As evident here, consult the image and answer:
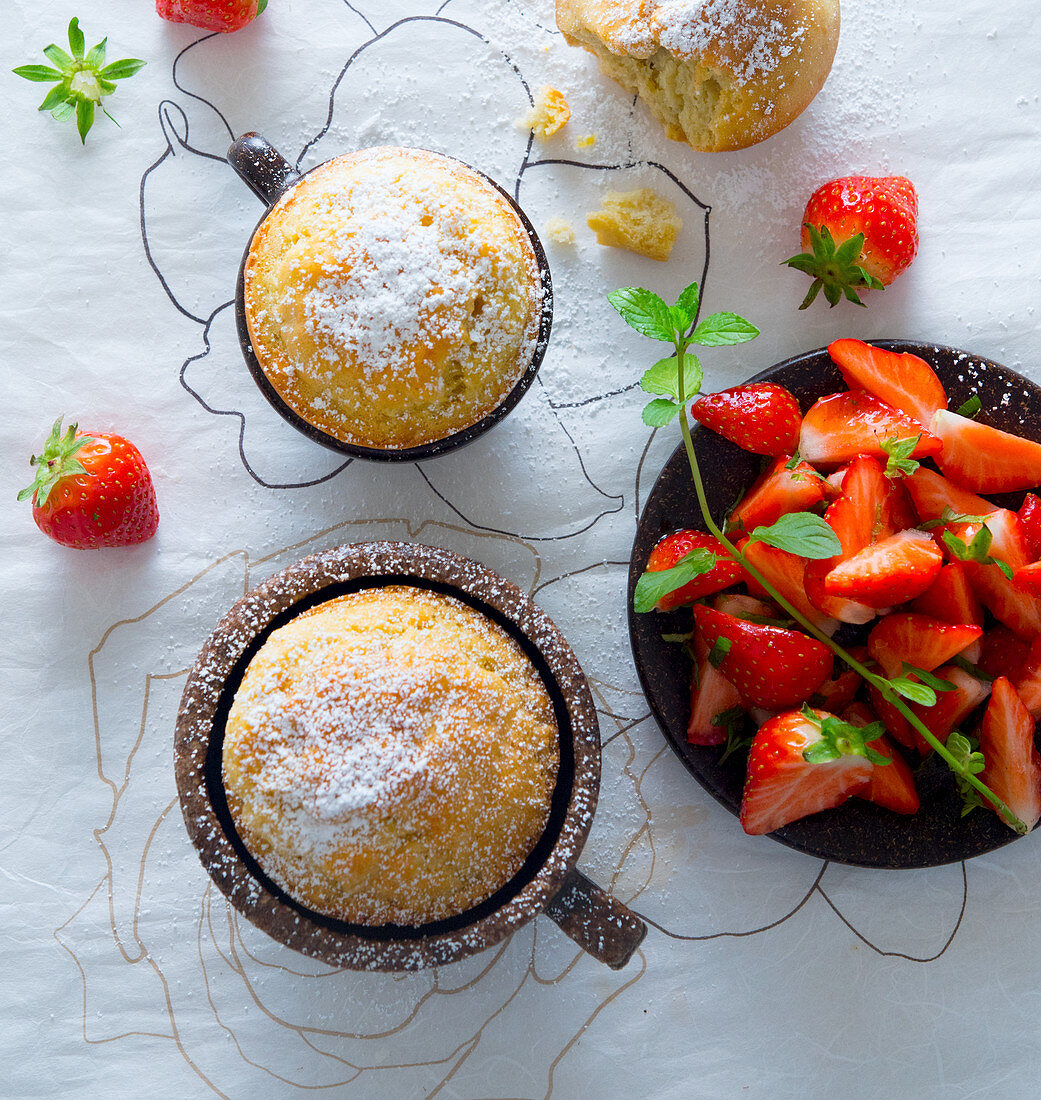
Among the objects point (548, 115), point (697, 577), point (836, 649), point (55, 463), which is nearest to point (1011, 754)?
point (836, 649)

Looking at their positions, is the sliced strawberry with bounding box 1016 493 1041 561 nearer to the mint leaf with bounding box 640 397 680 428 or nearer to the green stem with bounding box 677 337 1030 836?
the green stem with bounding box 677 337 1030 836

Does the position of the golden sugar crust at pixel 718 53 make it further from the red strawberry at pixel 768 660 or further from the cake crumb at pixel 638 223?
the red strawberry at pixel 768 660

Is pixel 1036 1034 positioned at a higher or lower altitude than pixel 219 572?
lower

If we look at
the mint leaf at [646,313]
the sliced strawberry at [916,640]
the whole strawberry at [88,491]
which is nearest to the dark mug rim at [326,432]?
the mint leaf at [646,313]

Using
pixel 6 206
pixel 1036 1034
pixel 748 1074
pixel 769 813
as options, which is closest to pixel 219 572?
pixel 6 206

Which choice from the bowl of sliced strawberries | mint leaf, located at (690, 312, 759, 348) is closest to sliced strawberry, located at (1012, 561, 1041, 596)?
the bowl of sliced strawberries

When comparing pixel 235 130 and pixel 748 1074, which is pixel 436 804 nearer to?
pixel 748 1074
